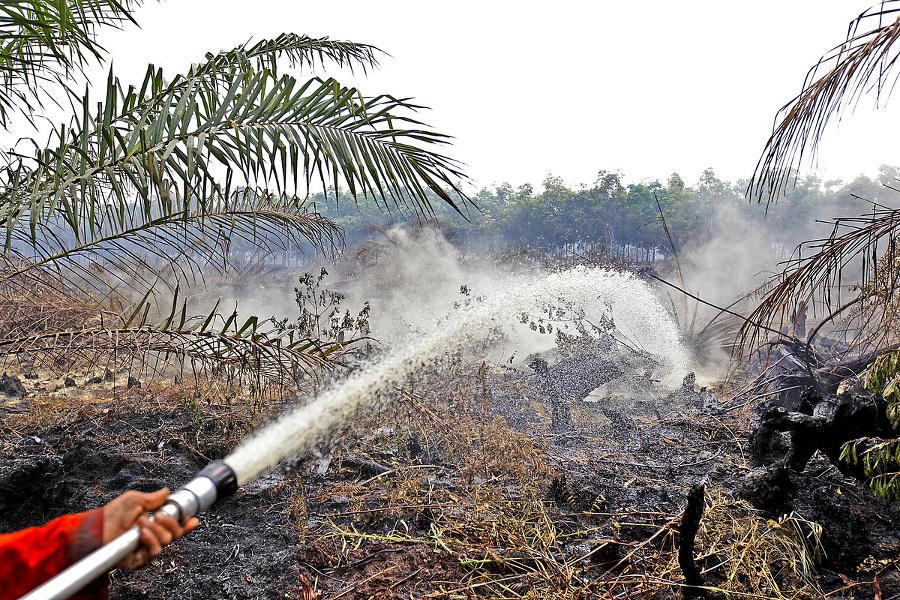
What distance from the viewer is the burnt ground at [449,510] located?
2.77 m

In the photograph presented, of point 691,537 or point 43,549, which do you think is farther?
point 691,537

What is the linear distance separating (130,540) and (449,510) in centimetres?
278

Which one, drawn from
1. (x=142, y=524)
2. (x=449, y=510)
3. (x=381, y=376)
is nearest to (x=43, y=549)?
(x=142, y=524)

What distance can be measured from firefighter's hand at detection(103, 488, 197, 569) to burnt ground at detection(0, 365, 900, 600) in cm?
165

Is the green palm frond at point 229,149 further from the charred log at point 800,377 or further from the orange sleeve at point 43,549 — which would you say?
the charred log at point 800,377

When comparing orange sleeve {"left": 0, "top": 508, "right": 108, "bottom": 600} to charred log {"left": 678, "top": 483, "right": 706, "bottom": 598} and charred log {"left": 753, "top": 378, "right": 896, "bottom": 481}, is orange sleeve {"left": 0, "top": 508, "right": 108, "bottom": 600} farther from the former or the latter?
charred log {"left": 753, "top": 378, "right": 896, "bottom": 481}

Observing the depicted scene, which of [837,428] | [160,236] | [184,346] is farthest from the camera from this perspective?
[837,428]

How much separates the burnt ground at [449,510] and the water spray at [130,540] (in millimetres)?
1704

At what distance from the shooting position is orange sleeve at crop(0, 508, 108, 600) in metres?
1.12

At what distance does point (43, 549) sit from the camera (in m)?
1.14

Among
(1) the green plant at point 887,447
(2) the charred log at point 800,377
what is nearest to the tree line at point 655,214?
(2) the charred log at point 800,377

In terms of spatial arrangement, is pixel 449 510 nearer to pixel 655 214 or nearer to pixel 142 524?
pixel 142 524

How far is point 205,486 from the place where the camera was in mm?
1154

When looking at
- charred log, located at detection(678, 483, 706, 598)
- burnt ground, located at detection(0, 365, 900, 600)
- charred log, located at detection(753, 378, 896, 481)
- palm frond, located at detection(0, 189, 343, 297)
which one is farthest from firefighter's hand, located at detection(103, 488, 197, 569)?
charred log, located at detection(753, 378, 896, 481)
